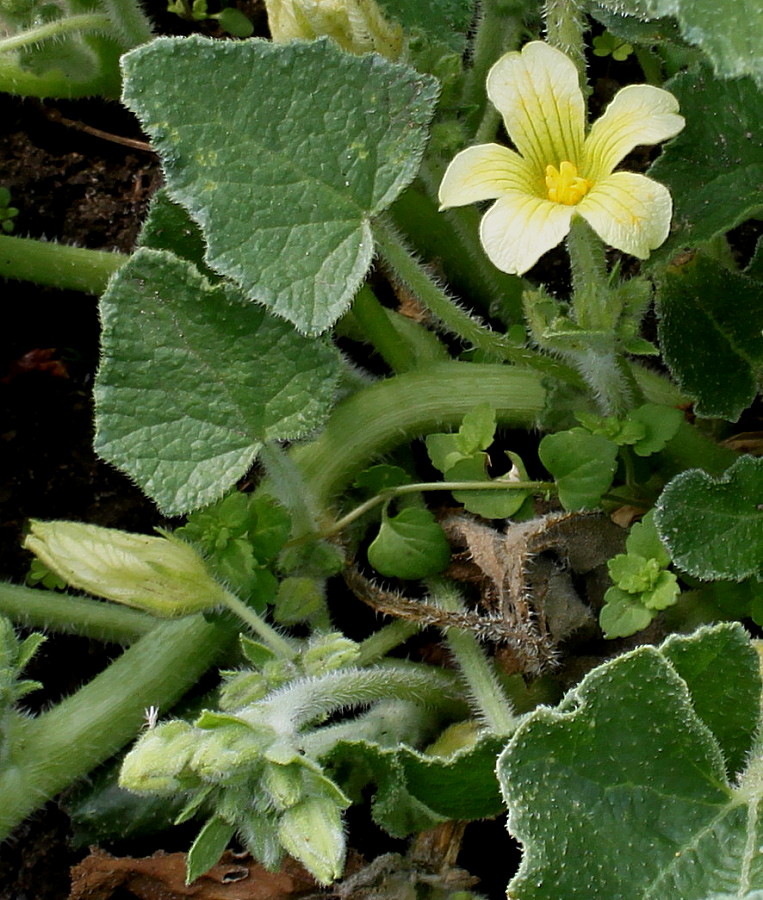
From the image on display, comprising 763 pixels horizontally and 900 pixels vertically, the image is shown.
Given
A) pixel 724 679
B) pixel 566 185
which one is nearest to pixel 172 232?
pixel 566 185

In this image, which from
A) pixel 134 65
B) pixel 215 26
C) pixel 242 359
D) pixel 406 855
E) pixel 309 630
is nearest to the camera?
pixel 134 65

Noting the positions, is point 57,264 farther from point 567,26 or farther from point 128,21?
point 567,26

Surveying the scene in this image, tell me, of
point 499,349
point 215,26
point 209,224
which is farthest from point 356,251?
point 215,26

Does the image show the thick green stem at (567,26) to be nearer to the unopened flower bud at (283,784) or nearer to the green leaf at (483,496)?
the green leaf at (483,496)

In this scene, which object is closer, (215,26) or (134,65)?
(134,65)

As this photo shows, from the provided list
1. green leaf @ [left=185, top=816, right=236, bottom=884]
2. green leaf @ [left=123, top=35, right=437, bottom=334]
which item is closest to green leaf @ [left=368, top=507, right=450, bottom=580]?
green leaf @ [left=123, top=35, right=437, bottom=334]

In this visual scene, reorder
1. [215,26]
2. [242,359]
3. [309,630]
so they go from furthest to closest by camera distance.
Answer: [215,26]
[309,630]
[242,359]

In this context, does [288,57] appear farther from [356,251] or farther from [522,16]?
[522,16]

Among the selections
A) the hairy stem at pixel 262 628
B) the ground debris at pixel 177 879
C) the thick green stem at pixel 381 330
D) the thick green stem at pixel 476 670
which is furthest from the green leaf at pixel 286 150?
the ground debris at pixel 177 879

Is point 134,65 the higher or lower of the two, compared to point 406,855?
higher
